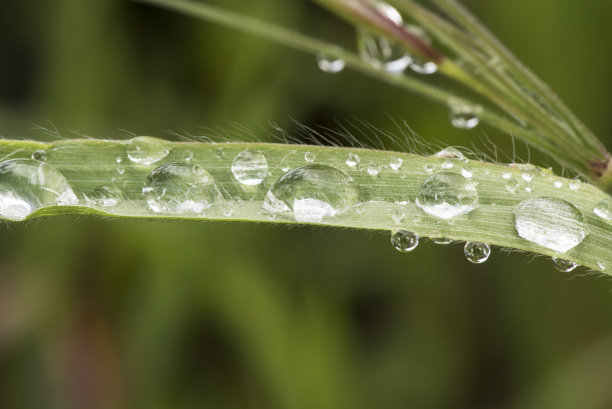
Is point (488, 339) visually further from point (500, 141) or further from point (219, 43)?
point (219, 43)

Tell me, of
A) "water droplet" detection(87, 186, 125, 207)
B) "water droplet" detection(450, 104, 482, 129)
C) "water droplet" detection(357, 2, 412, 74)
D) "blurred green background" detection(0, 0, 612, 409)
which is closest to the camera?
"water droplet" detection(87, 186, 125, 207)

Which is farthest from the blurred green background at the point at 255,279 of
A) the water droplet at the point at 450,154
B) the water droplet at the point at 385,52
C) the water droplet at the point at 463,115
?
the water droplet at the point at 450,154

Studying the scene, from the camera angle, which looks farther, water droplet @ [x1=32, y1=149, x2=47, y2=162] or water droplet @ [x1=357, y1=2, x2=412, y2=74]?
water droplet @ [x1=357, y1=2, x2=412, y2=74]

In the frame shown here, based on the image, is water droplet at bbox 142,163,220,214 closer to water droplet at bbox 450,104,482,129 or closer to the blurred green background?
water droplet at bbox 450,104,482,129

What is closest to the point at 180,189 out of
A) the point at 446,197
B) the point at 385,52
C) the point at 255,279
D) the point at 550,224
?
the point at 446,197

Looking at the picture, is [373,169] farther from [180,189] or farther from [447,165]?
[180,189]

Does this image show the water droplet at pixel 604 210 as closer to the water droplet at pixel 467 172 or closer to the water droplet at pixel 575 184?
the water droplet at pixel 575 184

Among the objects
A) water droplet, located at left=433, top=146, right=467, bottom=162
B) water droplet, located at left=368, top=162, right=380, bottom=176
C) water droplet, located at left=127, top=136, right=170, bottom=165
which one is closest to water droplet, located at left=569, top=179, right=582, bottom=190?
water droplet, located at left=433, top=146, right=467, bottom=162
